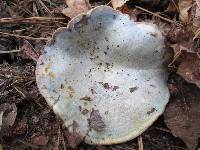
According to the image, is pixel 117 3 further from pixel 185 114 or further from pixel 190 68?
pixel 185 114

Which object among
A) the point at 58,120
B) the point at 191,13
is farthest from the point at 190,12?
the point at 58,120

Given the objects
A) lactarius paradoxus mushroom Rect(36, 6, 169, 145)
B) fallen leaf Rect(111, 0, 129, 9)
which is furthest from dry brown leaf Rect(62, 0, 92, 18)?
lactarius paradoxus mushroom Rect(36, 6, 169, 145)

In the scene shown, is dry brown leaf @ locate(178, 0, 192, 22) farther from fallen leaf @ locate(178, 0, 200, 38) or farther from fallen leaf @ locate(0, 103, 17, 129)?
fallen leaf @ locate(0, 103, 17, 129)

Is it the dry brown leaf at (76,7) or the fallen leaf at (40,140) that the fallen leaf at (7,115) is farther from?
the dry brown leaf at (76,7)

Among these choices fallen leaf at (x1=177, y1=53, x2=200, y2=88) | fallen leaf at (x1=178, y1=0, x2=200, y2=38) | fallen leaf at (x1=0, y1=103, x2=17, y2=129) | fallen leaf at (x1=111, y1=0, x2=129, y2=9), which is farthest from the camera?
fallen leaf at (x1=111, y1=0, x2=129, y2=9)

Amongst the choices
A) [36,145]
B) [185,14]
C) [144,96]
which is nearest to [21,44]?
[36,145]

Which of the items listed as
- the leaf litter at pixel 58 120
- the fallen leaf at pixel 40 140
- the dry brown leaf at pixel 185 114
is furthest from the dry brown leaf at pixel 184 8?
the fallen leaf at pixel 40 140
